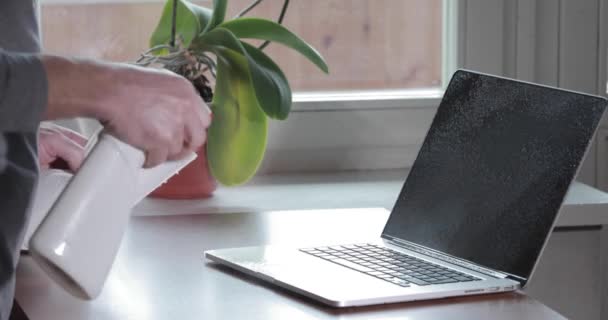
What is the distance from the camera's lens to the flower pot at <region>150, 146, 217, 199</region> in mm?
1511

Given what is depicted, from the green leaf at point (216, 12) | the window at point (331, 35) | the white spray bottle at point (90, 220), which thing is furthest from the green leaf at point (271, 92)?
the white spray bottle at point (90, 220)

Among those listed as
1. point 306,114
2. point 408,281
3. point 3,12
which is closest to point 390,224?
point 408,281

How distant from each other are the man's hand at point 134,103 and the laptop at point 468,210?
0.63ft

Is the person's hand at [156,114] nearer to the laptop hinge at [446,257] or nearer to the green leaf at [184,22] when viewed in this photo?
the laptop hinge at [446,257]

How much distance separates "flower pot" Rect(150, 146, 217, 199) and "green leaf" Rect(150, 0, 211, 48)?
17 cm

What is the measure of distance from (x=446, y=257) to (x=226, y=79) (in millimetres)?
518

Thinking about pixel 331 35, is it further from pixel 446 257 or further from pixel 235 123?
pixel 446 257

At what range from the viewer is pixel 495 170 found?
1.03 meters

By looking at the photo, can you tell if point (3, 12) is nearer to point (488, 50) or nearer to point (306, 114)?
point (306, 114)

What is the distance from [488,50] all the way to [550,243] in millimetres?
409

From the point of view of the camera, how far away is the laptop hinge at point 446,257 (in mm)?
964

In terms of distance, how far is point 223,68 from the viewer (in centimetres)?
144

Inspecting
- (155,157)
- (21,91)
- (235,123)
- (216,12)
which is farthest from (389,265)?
(216,12)

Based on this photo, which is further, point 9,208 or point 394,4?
point 394,4
